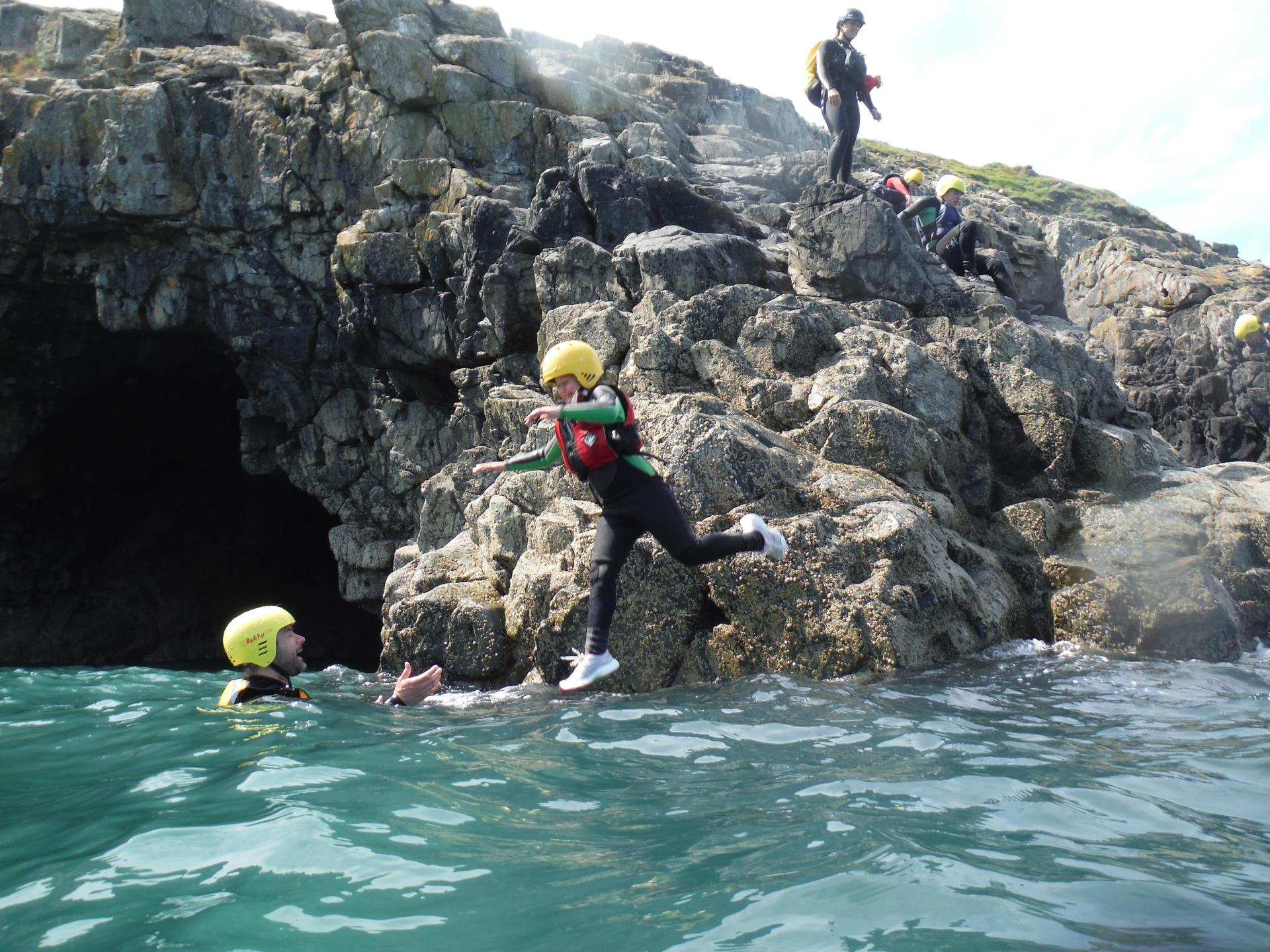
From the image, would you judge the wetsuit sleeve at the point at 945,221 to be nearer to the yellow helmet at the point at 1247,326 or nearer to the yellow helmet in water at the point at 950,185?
the yellow helmet in water at the point at 950,185

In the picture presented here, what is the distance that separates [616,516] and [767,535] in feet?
4.23

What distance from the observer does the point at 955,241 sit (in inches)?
629

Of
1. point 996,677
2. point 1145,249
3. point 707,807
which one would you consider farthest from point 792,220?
point 1145,249

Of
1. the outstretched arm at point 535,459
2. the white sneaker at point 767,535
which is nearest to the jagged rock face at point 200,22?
the outstretched arm at point 535,459

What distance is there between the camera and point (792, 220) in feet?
47.5

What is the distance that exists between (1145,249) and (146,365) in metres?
32.4

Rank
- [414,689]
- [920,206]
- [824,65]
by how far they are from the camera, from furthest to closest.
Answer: [920,206]
[824,65]
[414,689]

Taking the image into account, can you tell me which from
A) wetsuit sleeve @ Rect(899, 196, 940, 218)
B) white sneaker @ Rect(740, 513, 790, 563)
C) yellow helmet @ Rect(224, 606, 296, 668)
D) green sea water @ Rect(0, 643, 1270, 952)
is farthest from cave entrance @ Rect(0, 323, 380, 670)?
white sneaker @ Rect(740, 513, 790, 563)

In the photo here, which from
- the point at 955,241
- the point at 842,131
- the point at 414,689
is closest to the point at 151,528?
the point at 414,689

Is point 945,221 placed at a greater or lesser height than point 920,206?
lesser

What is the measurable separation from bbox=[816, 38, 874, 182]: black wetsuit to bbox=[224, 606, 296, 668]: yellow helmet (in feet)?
35.9

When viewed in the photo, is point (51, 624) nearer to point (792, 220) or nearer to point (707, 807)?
point (792, 220)

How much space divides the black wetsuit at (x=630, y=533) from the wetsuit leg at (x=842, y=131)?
351 inches

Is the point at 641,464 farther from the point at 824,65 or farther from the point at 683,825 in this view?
the point at 824,65
